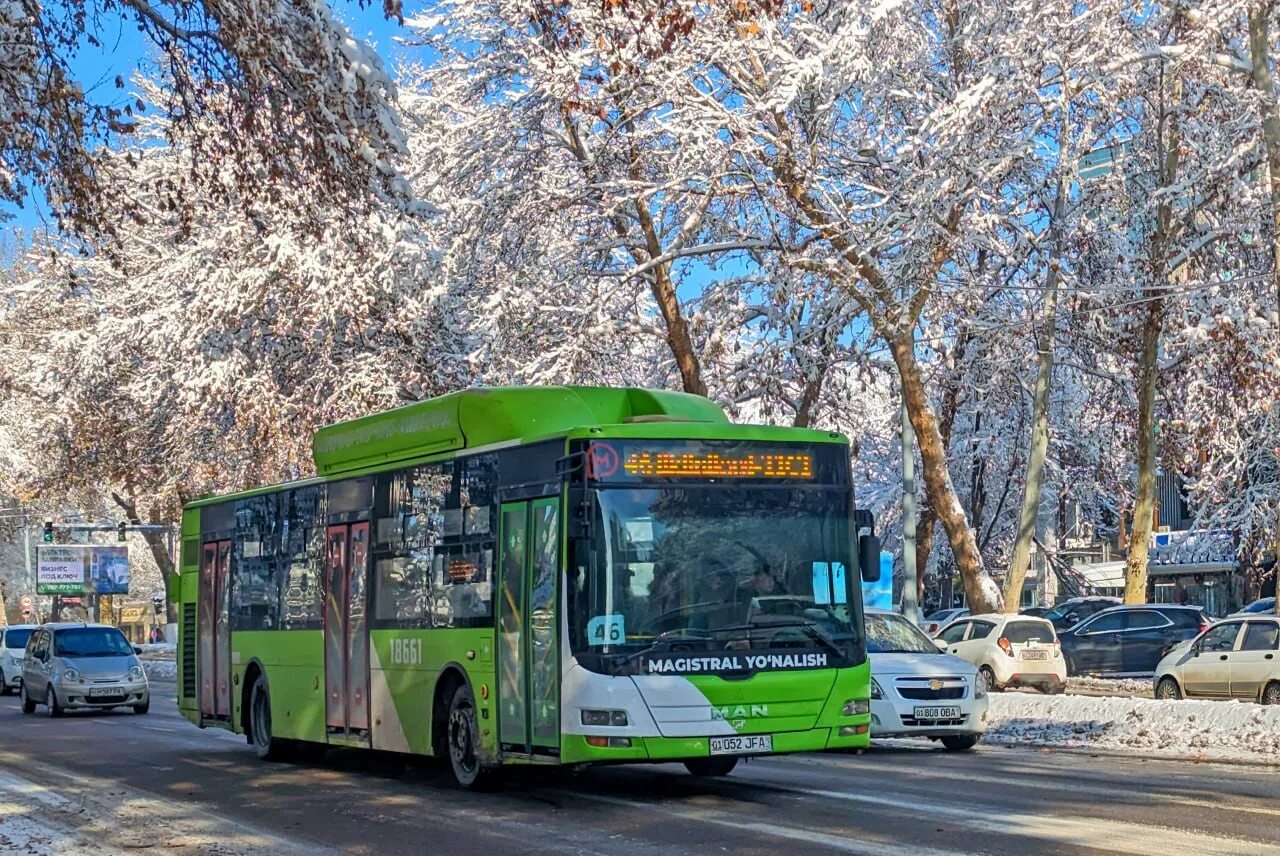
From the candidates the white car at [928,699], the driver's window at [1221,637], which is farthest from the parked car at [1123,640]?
the white car at [928,699]

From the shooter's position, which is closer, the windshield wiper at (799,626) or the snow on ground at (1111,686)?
the windshield wiper at (799,626)

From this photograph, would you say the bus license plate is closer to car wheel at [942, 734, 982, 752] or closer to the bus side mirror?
the bus side mirror

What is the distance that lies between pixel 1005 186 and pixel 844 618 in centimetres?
1726

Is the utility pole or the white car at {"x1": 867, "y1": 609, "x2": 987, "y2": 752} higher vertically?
the utility pole

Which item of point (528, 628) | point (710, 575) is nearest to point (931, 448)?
point (710, 575)

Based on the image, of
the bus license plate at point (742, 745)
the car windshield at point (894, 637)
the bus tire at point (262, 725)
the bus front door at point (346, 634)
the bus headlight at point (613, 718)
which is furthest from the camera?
the car windshield at point (894, 637)

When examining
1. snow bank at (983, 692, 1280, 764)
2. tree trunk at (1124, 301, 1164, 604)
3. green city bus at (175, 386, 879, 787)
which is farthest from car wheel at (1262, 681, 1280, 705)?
green city bus at (175, 386, 879, 787)

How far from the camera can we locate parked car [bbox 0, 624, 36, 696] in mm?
42000

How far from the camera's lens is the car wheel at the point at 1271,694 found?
80.6 ft

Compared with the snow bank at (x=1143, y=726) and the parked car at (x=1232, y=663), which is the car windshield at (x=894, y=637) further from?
the parked car at (x=1232, y=663)

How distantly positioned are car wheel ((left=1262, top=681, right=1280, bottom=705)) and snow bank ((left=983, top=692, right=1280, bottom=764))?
3.47 metres

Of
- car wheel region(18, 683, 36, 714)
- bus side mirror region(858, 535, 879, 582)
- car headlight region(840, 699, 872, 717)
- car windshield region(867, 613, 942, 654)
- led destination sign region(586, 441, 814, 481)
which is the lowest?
car wheel region(18, 683, 36, 714)

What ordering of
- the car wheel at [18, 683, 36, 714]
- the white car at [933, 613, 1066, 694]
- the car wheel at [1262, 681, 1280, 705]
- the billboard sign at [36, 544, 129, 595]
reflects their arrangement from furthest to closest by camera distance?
the billboard sign at [36, 544, 129, 595] < the car wheel at [18, 683, 36, 714] < the white car at [933, 613, 1066, 694] < the car wheel at [1262, 681, 1280, 705]

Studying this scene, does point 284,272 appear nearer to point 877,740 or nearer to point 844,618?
point 877,740
